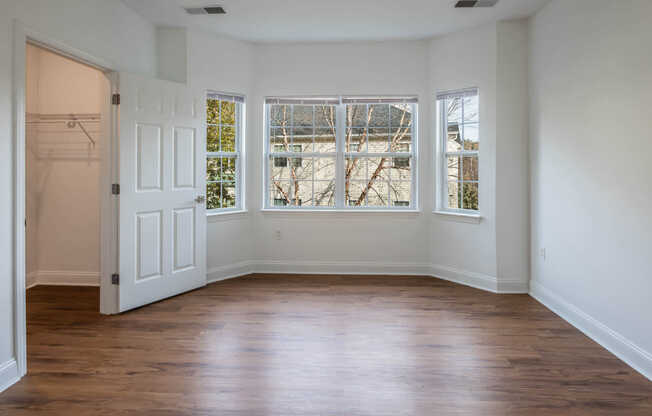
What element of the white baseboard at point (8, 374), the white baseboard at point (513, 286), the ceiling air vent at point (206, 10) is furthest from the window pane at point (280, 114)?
the white baseboard at point (8, 374)

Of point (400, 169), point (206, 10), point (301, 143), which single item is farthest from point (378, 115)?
point (206, 10)

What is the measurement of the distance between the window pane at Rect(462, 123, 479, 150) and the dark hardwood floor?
5.32 ft

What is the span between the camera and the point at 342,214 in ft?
17.8

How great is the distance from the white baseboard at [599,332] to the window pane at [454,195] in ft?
3.99

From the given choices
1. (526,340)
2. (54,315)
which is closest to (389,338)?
(526,340)

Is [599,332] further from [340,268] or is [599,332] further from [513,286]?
[340,268]

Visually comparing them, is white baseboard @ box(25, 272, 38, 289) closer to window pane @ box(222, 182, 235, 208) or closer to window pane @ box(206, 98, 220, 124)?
window pane @ box(222, 182, 235, 208)

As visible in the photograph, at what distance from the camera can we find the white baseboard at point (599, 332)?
2721mm

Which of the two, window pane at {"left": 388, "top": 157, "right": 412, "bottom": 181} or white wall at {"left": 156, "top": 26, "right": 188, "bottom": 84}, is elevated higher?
white wall at {"left": 156, "top": 26, "right": 188, "bottom": 84}

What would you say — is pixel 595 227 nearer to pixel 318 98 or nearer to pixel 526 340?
pixel 526 340

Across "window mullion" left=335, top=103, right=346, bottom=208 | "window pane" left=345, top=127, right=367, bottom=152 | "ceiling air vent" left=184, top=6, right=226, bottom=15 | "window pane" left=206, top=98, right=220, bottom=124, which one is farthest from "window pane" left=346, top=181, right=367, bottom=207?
"ceiling air vent" left=184, top=6, right=226, bottom=15

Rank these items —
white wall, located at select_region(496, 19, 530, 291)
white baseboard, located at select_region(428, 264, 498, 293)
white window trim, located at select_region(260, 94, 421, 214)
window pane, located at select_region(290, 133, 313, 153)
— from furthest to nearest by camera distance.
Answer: window pane, located at select_region(290, 133, 313, 153)
white window trim, located at select_region(260, 94, 421, 214)
white baseboard, located at select_region(428, 264, 498, 293)
white wall, located at select_region(496, 19, 530, 291)

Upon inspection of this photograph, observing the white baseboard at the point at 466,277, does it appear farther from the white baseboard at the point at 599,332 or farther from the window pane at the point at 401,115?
the window pane at the point at 401,115

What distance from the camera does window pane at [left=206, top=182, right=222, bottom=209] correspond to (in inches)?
200
